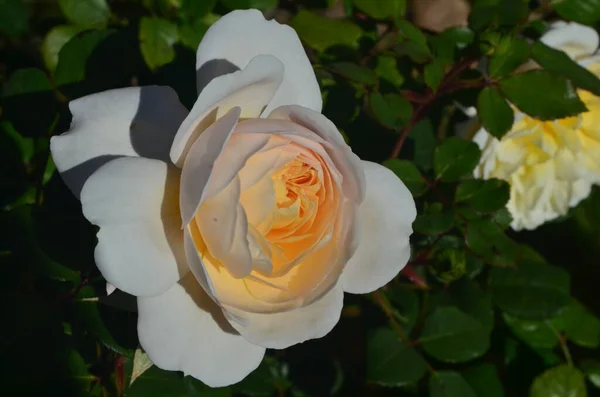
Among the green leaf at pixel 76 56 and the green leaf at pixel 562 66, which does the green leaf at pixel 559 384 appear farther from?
the green leaf at pixel 76 56

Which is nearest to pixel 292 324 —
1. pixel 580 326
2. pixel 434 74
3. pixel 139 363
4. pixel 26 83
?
pixel 139 363

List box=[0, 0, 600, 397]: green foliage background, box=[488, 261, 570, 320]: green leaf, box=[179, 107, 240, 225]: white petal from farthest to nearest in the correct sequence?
box=[488, 261, 570, 320]: green leaf → box=[0, 0, 600, 397]: green foliage background → box=[179, 107, 240, 225]: white petal

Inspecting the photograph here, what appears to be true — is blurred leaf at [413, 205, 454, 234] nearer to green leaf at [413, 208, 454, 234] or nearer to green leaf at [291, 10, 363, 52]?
green leaf at [413, 208, 454, 234]

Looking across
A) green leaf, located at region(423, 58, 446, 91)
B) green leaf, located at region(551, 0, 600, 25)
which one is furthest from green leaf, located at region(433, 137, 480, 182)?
green leaf, located at region(551, 0, 600, 25)

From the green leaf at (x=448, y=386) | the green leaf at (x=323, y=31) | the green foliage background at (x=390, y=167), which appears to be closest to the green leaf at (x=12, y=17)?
the green foliage background at (x=390, y=167)

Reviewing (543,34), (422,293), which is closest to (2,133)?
(422,293)

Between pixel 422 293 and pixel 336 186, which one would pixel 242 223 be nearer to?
pixel 336 186
